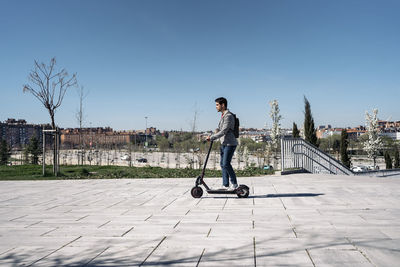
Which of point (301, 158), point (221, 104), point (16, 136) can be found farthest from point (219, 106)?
point (16, 136)

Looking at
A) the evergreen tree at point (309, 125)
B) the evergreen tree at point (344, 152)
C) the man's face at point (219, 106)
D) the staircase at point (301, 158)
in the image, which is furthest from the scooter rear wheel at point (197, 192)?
the evergreen tree at point (344, 152)

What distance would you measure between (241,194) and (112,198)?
266 cm

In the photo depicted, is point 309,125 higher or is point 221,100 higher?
point 309,125

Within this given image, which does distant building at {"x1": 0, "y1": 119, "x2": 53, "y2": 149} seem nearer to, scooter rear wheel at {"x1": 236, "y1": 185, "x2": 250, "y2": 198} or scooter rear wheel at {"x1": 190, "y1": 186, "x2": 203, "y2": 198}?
scooter rear wheel at {"x1": 190, "y1": 186, "x2": 203, "y2": 198}

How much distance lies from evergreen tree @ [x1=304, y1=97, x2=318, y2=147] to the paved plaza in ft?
64.2

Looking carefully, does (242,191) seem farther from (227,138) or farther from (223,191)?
(227,138)

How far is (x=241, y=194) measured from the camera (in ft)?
18.9

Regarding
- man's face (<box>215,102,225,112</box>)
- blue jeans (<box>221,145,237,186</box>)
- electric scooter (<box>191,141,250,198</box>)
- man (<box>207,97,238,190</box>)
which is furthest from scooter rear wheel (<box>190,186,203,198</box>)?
man's face (<box>215,102,225,112</box>)

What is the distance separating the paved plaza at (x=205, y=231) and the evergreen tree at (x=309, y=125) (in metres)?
19.6

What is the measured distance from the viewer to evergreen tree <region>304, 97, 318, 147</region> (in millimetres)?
24925

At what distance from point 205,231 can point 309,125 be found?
79.7 feet

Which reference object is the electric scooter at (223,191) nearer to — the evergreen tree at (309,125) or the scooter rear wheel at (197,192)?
the scooter rear wheel at (197,192)

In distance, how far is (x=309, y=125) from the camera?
25.8 meters

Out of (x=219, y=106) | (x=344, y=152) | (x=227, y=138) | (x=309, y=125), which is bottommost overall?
(x=344, y=152)
